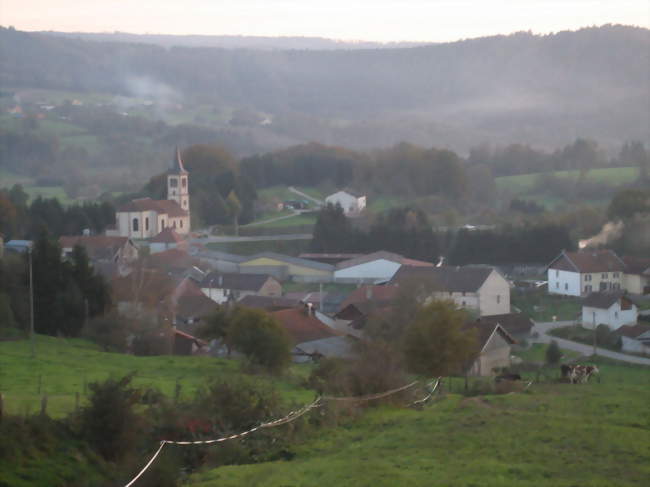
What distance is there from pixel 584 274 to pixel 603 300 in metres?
6.62

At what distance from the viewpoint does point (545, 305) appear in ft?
126

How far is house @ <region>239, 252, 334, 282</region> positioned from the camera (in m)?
45.3

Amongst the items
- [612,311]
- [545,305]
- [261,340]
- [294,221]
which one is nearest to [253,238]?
[294,221]

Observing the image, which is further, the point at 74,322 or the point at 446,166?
the point at 446,166

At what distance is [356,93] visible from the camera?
161500 mm

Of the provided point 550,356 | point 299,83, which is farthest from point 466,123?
point 550,356

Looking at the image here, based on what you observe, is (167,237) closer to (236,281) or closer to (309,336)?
(236,281)

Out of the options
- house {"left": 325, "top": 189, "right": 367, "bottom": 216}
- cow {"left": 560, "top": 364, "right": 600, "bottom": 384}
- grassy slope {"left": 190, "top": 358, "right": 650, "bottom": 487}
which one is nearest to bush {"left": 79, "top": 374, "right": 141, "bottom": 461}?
grassy slope {"left": 190, "top": 358, "right": 650, "bottom": 487}

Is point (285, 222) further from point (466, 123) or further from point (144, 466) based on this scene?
point (466, 123)

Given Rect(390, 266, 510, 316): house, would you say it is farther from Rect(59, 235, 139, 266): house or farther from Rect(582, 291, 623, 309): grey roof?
Rect(59, 235, 139, 266): house

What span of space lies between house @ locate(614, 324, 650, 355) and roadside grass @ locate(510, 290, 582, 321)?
546 centimetres

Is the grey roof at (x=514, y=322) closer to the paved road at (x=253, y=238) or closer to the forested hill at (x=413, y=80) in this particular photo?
the paved road at (x=253, y=238)

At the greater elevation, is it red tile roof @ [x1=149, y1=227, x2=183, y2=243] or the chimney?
red tile roof @ [x1=149, y1=227, x2=183, y2=243]

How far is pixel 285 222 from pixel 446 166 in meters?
13.0
